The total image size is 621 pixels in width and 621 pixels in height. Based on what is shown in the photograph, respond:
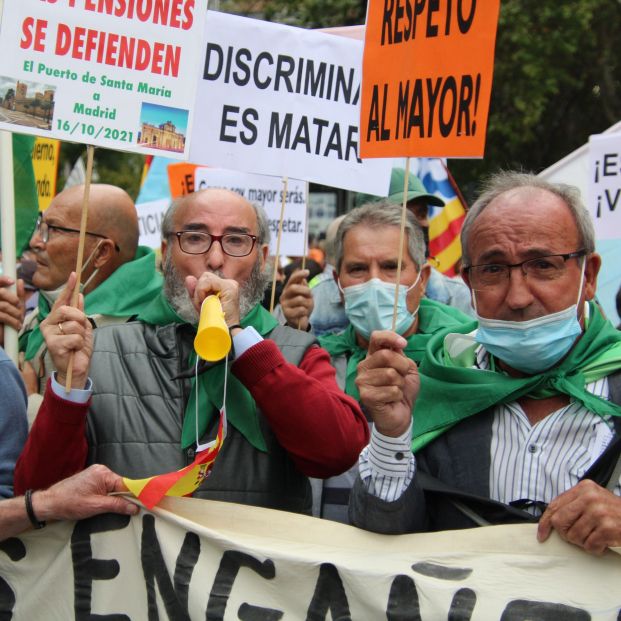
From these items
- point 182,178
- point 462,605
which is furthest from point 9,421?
point 182,178

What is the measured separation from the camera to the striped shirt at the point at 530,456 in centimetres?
261

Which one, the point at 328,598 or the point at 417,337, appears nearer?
the point at 328,598

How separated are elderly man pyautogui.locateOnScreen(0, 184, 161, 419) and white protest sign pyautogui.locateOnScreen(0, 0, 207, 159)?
49.7 inches

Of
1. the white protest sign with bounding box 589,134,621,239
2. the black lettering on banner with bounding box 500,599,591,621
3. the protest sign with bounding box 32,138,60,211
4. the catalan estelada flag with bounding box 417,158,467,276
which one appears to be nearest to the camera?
the black lettering on banner with bounding box 500,599,591,621

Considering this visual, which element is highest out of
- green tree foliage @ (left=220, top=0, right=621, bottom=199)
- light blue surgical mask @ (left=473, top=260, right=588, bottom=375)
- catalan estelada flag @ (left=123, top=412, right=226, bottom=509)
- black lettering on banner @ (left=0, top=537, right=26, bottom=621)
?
green tree foliage @ (left=220, top=0, right=621, bottom=199)

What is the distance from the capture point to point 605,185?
17.2 ft

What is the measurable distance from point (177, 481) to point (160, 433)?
29cm

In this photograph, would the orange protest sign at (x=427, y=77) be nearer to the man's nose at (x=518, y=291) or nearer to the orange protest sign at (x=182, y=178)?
the man's nose at (x=518, y=291)

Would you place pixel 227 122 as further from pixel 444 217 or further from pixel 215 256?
pixel 444 217

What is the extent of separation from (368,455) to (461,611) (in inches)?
17.2

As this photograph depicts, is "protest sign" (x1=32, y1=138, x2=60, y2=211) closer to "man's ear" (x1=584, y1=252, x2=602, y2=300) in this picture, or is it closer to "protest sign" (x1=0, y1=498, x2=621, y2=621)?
"protest sign" (x1=0, y1=498, x2=621, y2=621)

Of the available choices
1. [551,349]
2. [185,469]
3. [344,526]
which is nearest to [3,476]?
[185,469]

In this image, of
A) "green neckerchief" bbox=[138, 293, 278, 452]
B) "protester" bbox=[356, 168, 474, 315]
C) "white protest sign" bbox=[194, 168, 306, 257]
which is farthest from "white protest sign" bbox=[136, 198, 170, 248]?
"green neckerchief" bbox=[138, 293, 278, 452]

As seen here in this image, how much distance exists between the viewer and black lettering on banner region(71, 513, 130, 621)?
2.76 metres
